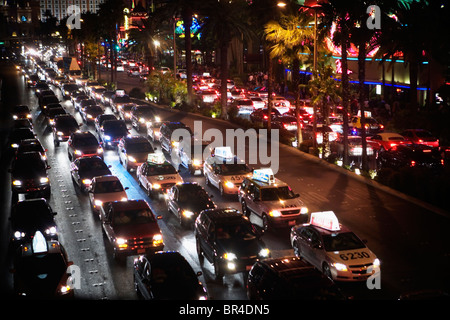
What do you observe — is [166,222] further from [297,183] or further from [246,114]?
[246,114]

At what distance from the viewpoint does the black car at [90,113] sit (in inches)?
1991

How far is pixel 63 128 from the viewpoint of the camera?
41.3m

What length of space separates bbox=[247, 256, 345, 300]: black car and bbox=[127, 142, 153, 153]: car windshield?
18.6 meters

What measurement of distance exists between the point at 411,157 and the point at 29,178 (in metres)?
19.4

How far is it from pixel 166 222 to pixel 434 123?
2602 centimetres

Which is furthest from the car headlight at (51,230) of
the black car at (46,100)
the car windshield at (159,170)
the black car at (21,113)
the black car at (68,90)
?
the black car at (68,90)

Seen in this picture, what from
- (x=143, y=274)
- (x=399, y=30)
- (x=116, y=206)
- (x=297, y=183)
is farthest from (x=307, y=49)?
(x=143, y=274)

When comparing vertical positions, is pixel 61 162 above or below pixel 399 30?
below

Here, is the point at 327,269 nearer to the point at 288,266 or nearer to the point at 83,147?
the point at 288,266

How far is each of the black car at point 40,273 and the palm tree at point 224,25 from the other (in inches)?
1526

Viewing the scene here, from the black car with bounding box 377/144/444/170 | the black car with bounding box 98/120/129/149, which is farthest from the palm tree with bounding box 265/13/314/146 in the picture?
the black car with bounding box 98/120/129/149

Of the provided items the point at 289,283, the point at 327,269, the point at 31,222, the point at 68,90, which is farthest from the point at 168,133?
the point at 68,90

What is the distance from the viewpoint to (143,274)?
1590 cm

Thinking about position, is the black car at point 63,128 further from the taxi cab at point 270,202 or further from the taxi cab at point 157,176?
the taxi cab at point 270,202
